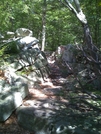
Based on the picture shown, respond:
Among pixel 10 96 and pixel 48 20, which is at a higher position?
pixel 48 20

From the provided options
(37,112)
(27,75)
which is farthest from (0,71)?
(37,112)

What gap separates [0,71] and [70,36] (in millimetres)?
13545

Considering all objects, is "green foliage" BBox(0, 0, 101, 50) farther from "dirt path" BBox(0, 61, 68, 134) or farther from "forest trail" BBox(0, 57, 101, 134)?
"forest trail" BBox(0, 57, 101, 134)

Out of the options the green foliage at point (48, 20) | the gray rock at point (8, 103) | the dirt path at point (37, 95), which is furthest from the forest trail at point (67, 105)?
the green foliage at point (48, 20)

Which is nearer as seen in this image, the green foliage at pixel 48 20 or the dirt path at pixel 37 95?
the dirt path at pixel 37 95

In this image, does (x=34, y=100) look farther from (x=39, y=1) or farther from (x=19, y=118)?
(x=39, y=1)

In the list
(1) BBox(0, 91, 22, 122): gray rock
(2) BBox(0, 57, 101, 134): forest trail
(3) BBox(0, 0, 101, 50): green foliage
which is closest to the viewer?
(2) BBox(0, 57, 101, 134): forest trail

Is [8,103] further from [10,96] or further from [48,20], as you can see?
[48,20]

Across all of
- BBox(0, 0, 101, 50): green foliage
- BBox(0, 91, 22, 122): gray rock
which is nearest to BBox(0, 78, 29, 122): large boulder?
BBox(0, 91, 22, 122): gray rock

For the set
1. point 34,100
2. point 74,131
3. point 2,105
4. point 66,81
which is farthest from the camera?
point 66,81

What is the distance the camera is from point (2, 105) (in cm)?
484

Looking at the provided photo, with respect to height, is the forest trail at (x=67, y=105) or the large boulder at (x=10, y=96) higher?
the large boulder at (x=10, y=96)

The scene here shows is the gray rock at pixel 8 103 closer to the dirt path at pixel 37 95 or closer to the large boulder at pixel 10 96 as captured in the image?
the large boulder at pixel 10 96

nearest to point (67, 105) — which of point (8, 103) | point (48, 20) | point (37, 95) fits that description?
point (8, 103)
